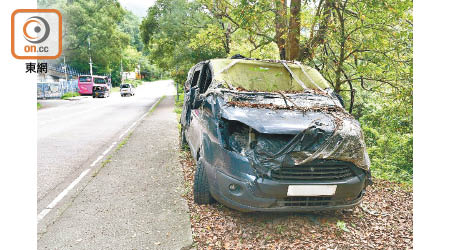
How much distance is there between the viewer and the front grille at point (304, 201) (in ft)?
10.8

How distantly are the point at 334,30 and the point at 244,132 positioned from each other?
4363mm

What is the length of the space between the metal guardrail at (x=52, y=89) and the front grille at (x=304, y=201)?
97.3 feet

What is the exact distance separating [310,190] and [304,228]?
0.58 metres

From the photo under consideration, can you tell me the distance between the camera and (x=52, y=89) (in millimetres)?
29203

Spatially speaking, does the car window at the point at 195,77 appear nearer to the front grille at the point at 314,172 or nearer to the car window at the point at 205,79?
the car window at the point at 205,79

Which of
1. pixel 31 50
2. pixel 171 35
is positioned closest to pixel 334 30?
pixel 31 50

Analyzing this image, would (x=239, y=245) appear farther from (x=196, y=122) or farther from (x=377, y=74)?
(x=377, y=74)

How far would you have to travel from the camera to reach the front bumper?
3.20 meters

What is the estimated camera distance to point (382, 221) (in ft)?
12.6

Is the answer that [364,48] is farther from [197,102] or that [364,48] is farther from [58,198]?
[58,198]

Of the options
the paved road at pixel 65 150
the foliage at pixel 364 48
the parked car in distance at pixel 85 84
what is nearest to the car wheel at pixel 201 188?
the paved road at pixel 65 150

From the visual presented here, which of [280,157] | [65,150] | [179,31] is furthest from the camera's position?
[179,31]

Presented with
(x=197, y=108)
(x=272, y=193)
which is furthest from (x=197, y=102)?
(x=272, y=193)

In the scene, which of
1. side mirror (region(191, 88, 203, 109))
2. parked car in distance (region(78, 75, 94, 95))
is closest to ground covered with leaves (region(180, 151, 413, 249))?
side mirror (region(191, 88, 203, 109))
